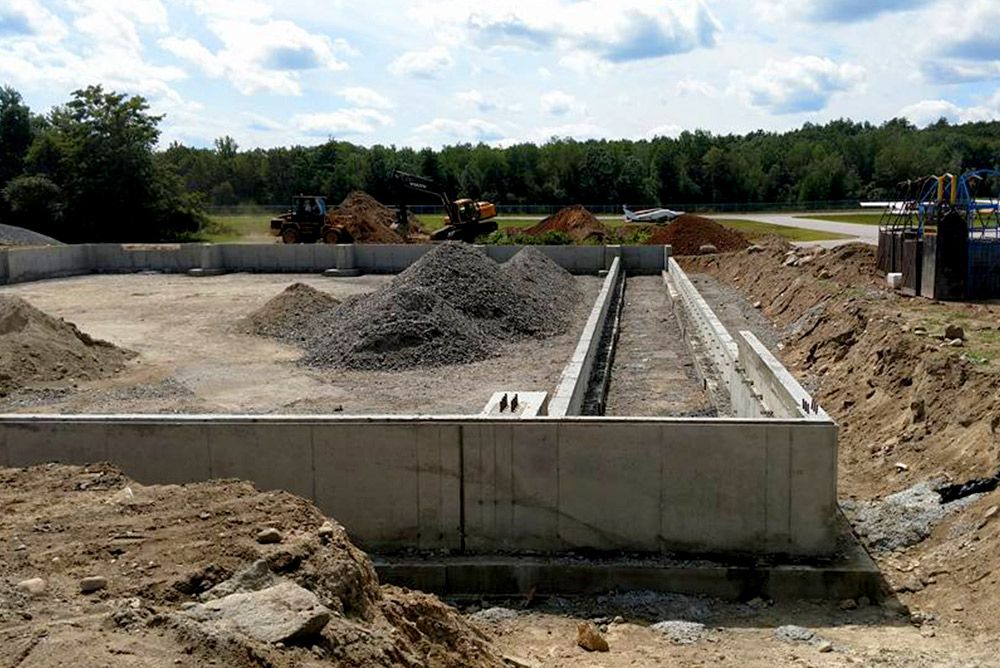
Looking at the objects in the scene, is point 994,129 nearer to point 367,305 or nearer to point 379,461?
point 367,305

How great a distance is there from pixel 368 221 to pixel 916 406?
30.5m

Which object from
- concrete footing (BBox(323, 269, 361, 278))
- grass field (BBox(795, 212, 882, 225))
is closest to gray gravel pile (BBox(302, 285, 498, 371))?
concrete footing (BBox(323, 269, 361, 278))

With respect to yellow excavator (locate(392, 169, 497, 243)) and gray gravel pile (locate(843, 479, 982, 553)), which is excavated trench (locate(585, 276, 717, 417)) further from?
yellow excavator (locate(392, 169, 497, 243))

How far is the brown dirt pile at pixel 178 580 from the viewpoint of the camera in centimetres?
396

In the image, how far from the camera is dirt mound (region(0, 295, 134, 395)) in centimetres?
1361

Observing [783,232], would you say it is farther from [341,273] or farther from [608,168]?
[608,168]

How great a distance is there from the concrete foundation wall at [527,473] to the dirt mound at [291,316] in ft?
30.8

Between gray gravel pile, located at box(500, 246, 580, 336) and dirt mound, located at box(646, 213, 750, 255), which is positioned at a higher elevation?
dirt mound, located at box(646, 213, 750, 255)

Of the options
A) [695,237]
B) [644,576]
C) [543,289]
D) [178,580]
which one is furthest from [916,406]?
[695,237]

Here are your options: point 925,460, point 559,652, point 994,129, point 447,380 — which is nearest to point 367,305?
point 447,380

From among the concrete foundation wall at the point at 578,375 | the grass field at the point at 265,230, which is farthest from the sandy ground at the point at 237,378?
the grass field at the point at 265,230

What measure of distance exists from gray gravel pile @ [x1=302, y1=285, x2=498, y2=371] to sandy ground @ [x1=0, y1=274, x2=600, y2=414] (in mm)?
366

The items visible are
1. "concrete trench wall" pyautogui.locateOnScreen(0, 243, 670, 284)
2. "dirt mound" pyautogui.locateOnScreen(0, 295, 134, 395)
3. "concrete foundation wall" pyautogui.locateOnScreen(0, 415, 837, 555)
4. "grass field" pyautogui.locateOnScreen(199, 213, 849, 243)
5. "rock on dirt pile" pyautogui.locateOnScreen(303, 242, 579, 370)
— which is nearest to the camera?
"concrete foundation wall" pyautogui.locateOnScreen(0, 415, 837, 555)

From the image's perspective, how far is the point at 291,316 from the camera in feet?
61.1
